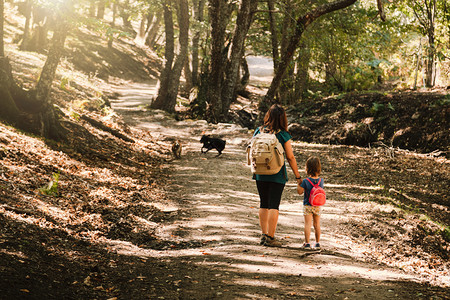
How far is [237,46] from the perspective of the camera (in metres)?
18.9

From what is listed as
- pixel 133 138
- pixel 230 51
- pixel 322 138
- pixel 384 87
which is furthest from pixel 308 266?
pixel 384 87

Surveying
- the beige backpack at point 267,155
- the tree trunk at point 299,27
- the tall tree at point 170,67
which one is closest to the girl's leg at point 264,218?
the beige backpack at point 267,155

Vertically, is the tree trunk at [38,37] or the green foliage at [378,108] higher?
the tree trunk at [38,37]

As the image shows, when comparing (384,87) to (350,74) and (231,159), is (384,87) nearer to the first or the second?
(350,74)

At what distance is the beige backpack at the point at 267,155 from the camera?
591cm

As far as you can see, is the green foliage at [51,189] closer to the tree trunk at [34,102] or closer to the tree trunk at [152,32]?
the tree trunk at [34,102]

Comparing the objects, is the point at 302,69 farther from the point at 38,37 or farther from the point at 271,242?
the point at 271,242

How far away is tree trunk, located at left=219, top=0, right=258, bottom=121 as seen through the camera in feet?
58.8

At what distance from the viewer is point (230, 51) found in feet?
63.1

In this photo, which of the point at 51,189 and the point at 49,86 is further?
the point at 49,86

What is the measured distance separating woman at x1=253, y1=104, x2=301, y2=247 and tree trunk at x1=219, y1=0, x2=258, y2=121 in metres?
12.7

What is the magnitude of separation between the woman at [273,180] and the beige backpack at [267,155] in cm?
16

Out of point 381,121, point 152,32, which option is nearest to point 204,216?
point 381,121

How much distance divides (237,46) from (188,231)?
13128 mm
